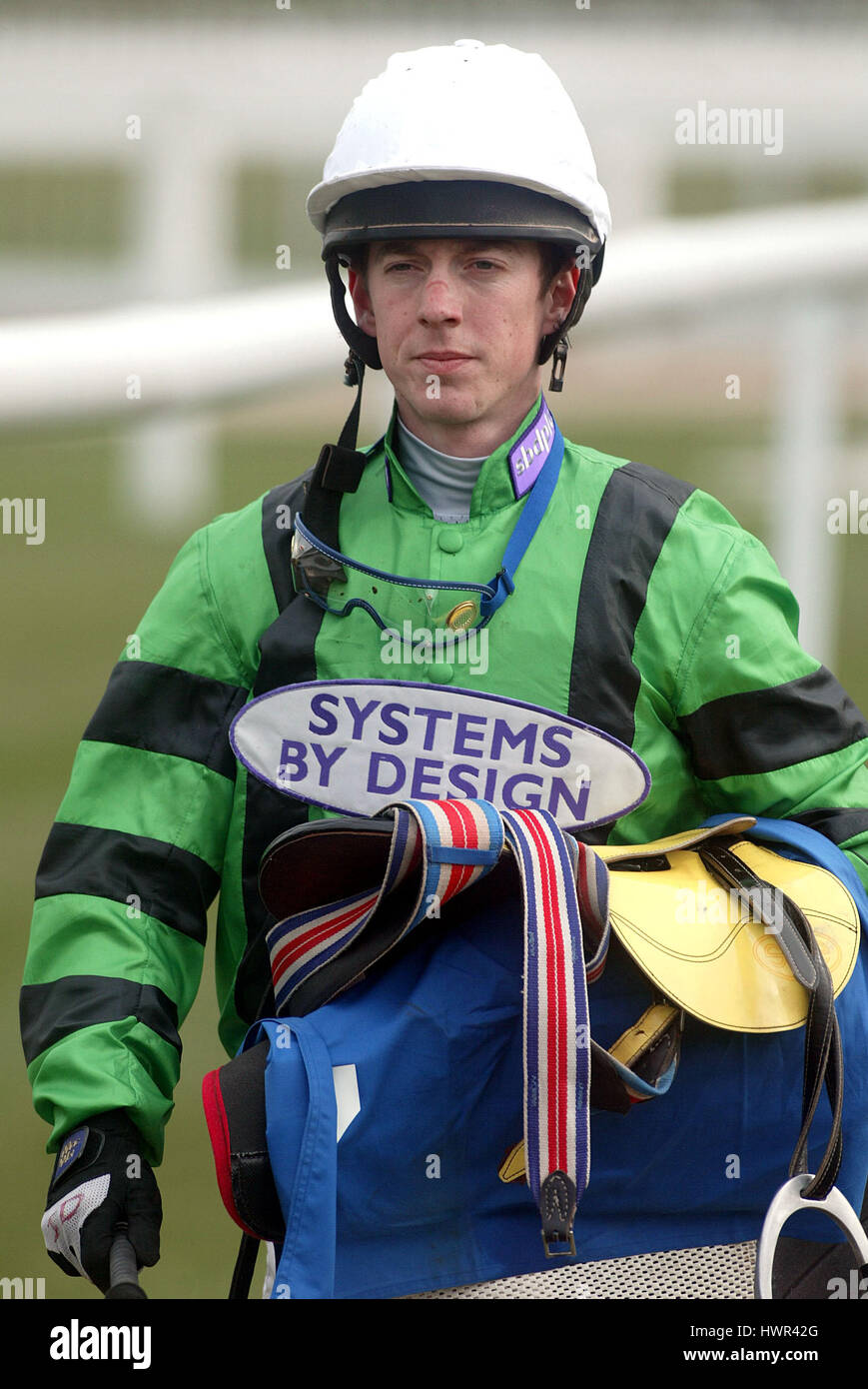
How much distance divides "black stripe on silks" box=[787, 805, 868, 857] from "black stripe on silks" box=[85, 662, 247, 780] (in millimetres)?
588

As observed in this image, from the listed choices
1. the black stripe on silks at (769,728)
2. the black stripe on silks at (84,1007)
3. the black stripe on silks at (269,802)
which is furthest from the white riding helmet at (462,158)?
the black stripe on silks at (84,1007)

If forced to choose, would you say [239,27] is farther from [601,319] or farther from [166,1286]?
[166,1286]

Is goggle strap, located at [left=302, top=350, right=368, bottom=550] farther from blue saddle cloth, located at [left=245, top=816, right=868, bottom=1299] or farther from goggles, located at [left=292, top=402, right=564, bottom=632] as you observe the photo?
blue saddle cloth, located at [left=245, top=816, right=868, bottom=1299]

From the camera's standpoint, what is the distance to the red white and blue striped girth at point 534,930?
1.21 m

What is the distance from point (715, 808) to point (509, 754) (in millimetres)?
255

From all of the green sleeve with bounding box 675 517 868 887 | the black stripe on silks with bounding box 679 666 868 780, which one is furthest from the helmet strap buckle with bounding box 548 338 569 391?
the black stripe on silks with bounding box 679 666 868 780

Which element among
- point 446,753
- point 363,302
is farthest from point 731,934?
point 363,302

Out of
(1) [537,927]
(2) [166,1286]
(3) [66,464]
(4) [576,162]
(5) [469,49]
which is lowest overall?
(2) [166,1286]

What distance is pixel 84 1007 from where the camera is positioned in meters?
1.51

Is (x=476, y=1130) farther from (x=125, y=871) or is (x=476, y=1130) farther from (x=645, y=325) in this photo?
(x=645, y=325)

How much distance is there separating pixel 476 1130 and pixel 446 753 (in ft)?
1.18

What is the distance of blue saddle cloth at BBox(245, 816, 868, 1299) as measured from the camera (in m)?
1.25

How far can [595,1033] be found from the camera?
51.7 inches

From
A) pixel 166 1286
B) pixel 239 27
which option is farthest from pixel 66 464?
pixel 166 1286
